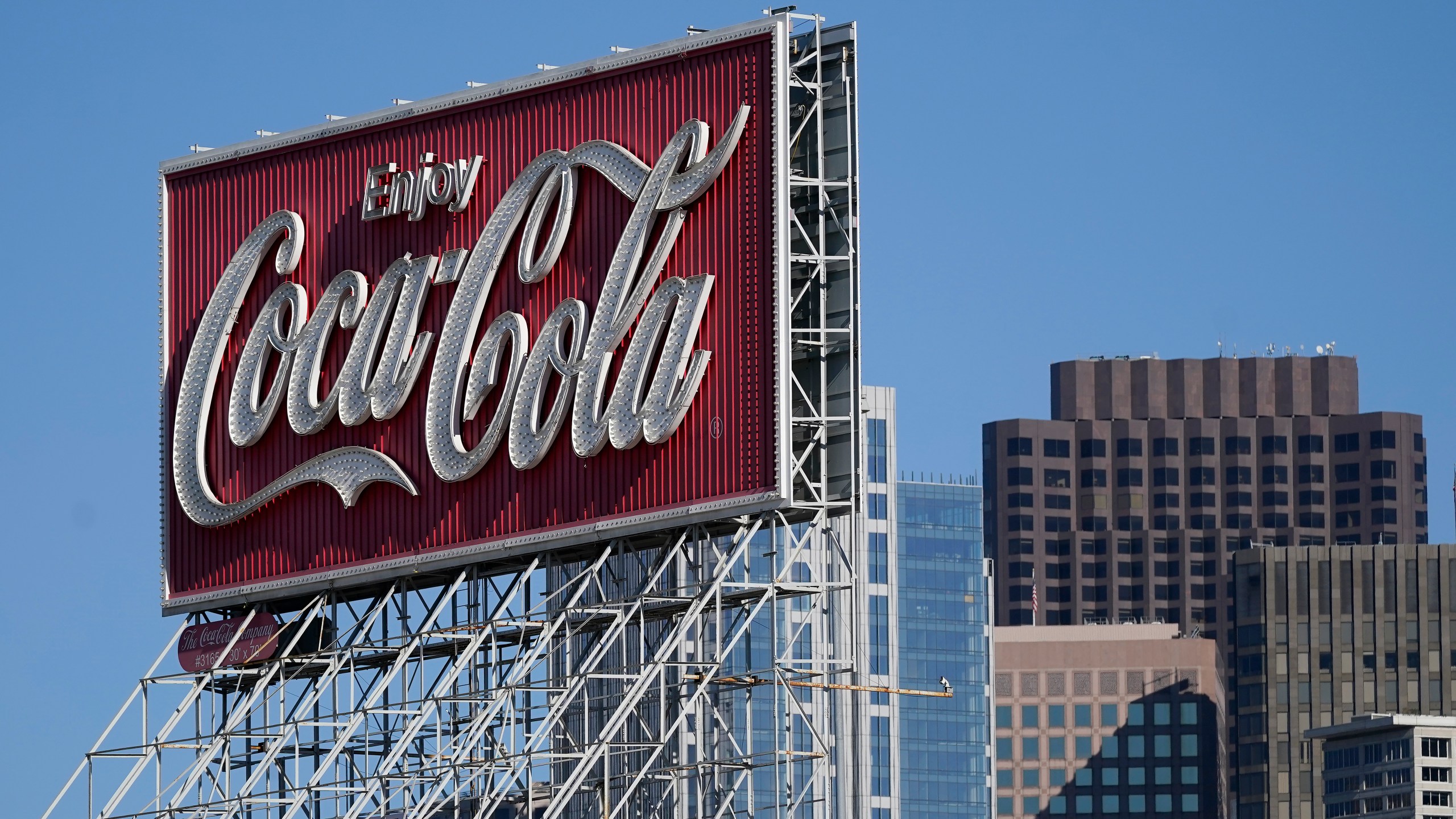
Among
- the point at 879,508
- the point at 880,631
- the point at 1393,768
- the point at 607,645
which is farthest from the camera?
the point at 1393,768

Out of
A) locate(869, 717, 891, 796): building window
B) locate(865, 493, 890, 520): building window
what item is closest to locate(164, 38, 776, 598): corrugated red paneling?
locate(869, 717, 891, 796): building window

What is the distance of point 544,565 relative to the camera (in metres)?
57.8

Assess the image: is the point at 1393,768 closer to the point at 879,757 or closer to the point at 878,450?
the point at 879,757

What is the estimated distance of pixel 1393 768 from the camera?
19438 cm

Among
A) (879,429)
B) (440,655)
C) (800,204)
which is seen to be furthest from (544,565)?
(879,429)

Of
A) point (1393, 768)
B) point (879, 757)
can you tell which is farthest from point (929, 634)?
point (1393, 768)

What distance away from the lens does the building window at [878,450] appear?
173125 millimetres

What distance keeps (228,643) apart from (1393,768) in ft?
467

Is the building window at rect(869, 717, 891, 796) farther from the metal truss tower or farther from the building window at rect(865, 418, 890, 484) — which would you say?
the metal truss tower

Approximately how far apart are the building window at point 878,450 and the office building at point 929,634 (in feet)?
0.30

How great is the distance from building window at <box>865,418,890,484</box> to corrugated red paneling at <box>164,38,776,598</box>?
109m

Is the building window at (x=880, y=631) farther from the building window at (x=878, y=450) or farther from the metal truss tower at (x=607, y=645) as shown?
the metal truss tower at (x=607, y=645)

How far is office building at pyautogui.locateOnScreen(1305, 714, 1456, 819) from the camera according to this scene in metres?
192

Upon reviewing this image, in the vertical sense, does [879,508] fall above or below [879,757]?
above
